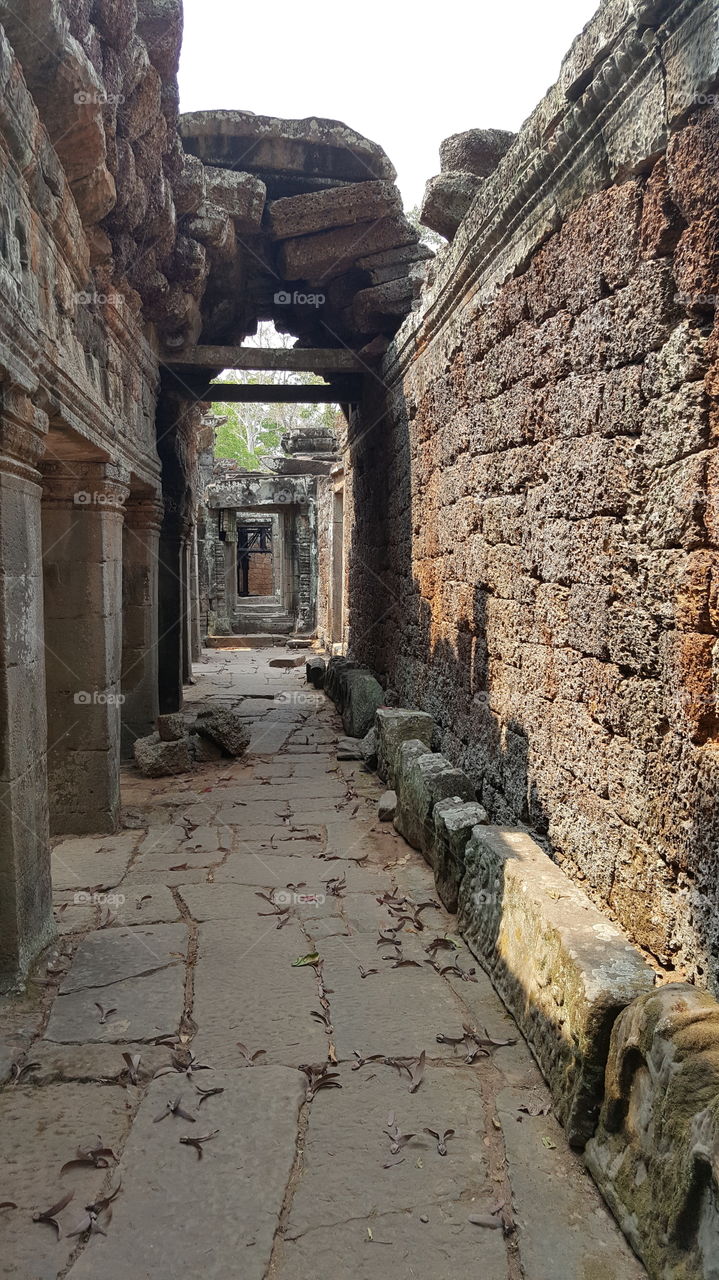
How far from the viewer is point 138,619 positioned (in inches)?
299

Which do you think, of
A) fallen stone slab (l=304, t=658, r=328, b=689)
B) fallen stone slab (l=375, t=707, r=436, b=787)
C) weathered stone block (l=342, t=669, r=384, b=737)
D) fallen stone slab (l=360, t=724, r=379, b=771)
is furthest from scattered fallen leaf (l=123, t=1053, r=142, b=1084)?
fallen stone slab (l=304, t=658, r=328, b=689)

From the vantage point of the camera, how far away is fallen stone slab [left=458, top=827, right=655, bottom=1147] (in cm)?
229

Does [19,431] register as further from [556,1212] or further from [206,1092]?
[556,1212]

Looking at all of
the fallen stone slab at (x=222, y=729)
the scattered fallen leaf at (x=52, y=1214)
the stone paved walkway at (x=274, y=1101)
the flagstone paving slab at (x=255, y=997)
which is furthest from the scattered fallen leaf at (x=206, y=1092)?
the fallen stone slab at (x=222, y=729)

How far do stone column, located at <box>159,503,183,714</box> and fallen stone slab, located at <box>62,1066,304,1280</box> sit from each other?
22.6 ft

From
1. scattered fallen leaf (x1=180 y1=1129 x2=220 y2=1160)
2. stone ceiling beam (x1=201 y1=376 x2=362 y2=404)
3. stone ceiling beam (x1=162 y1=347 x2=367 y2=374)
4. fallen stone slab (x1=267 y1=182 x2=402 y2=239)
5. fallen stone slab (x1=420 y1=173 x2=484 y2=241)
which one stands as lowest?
scattered fallen leaf (x1=180 y1=1129 x2=220 y2=1160)

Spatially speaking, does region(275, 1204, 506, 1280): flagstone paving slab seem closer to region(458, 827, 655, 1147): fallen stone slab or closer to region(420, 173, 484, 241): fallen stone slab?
region(458, 827, 655, 1147): fallen stone slab

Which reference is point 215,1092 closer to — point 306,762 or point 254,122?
point 306,762

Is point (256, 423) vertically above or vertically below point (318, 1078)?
above

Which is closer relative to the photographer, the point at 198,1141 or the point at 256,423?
the point at 198,1141

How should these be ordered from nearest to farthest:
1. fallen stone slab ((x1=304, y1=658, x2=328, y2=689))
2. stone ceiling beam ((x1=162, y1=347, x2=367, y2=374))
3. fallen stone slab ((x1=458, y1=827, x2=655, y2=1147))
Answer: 1. fallen stone slab ((x1=458, y1=827, x2=655, y2=1147))
2. stone ceiling beam ((x1=162, y1=347, x2=367, y2=374))
3. fallen stone slab ((x1=304, y1=658, x2=328, y2=689))

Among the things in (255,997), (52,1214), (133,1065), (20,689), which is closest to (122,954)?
(255,997)

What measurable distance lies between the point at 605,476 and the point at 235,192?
18.8 ft

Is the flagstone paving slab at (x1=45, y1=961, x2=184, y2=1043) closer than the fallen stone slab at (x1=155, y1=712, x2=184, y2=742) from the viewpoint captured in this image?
Yes
